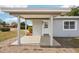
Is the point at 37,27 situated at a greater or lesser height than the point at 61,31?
greater

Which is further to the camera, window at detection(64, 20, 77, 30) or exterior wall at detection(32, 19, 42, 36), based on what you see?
window at detection(64, 20, 77, 30)

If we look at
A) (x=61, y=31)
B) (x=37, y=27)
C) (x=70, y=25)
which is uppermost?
(x=70, y=25)

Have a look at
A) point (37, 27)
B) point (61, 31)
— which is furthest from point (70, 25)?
point (37, 27)

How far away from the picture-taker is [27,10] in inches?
558

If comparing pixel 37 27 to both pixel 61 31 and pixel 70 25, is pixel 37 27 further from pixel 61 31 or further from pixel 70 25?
pixel 70 25

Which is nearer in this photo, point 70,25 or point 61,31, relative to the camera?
point 61,31

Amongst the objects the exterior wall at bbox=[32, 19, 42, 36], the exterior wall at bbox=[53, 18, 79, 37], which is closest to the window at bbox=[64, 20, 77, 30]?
the exterior wall at bbox=[53, 18, 79, 37]

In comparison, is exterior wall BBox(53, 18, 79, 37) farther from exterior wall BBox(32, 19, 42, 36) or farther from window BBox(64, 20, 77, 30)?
exterior wall BBox(32, 19, 42, 36)

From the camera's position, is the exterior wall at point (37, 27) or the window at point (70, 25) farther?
the window at point (70, 25)

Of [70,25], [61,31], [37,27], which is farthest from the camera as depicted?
[70,25]

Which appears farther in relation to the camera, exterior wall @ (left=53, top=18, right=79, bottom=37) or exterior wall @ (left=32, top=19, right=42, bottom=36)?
exterior wall @ (left=53, top=18, right=79, bottom=37)

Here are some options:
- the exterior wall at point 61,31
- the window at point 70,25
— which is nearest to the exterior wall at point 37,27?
the exterior wall at point 61,31

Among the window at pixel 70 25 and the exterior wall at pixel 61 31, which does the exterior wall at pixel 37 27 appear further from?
the window at pixel 70 25
